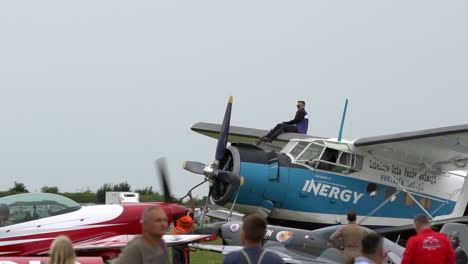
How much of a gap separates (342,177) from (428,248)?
7883 mm

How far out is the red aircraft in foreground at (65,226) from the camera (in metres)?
11.9

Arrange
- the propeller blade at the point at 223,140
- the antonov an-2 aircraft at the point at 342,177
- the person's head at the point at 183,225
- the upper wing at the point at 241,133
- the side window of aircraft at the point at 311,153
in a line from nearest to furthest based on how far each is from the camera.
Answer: the person's head at the point at 183,225, the antonov an-2 aircraft at the point at 342,177, the propeller blade at the point at 223,140, the side window of aircraft at the point at 311,153, the upper wing at the point at 241,133

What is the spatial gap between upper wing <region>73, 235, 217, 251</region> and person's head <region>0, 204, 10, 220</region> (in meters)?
1.18

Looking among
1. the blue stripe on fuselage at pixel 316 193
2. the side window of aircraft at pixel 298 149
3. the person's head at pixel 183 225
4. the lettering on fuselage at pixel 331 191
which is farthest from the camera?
the side window of aircraft at pixel 298 149

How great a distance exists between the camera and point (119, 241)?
41.1ft

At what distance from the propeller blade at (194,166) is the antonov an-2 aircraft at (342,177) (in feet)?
0.07

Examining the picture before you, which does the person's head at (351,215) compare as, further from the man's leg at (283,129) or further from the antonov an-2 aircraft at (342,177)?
the man's leg at (283,129)

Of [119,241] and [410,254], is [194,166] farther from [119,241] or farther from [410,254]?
[410,254]

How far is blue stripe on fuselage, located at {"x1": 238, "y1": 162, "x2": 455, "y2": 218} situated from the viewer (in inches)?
607

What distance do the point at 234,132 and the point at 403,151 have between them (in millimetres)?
5178

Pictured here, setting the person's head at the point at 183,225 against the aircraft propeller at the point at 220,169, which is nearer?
the person's head at the point at 183,225

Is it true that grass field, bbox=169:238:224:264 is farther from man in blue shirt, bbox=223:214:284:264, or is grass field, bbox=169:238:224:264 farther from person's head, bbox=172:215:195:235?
man in blue shirt, bbox=223:214:284:264

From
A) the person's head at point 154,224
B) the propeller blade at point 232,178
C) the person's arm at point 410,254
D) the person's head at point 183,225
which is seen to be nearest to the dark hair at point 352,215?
the person's arm at point 410,254

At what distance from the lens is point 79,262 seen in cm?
893
